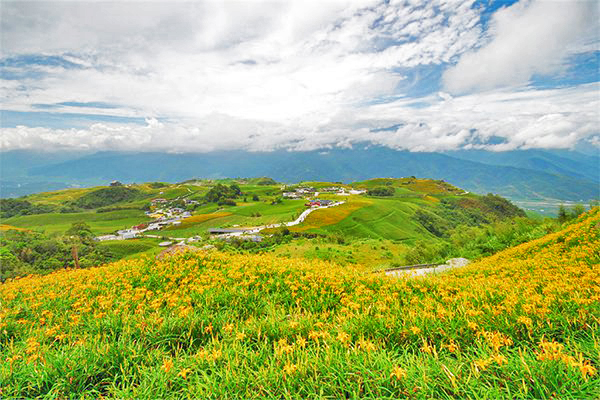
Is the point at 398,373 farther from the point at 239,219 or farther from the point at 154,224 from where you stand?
the point at 154,224

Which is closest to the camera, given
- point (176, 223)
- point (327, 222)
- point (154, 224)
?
point (327, 222)

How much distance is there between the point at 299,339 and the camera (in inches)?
122

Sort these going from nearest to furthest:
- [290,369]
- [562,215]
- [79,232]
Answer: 1. [290,369]
2. [562,215]
3. [79,232]

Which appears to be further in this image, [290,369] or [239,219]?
[239,219]

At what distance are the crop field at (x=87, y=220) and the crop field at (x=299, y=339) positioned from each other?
3879 inches

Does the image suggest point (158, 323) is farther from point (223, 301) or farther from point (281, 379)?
point (281, 379)

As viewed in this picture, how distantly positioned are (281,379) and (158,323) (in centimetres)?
222

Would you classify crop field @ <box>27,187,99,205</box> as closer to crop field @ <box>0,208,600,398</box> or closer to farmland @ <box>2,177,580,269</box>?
farmland @ <box>2,177,580,269</box>

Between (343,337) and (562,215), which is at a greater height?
(343,337)

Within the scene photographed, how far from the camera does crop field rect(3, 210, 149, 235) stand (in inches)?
3484

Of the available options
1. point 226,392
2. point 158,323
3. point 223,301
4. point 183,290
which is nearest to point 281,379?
point 226,392

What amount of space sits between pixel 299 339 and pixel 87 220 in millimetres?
131135

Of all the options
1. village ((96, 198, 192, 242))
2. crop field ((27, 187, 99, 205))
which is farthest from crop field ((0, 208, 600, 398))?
crop field ((27, 187, 99, 205))

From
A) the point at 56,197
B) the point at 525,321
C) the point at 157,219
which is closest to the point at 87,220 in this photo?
the point at 157,219
